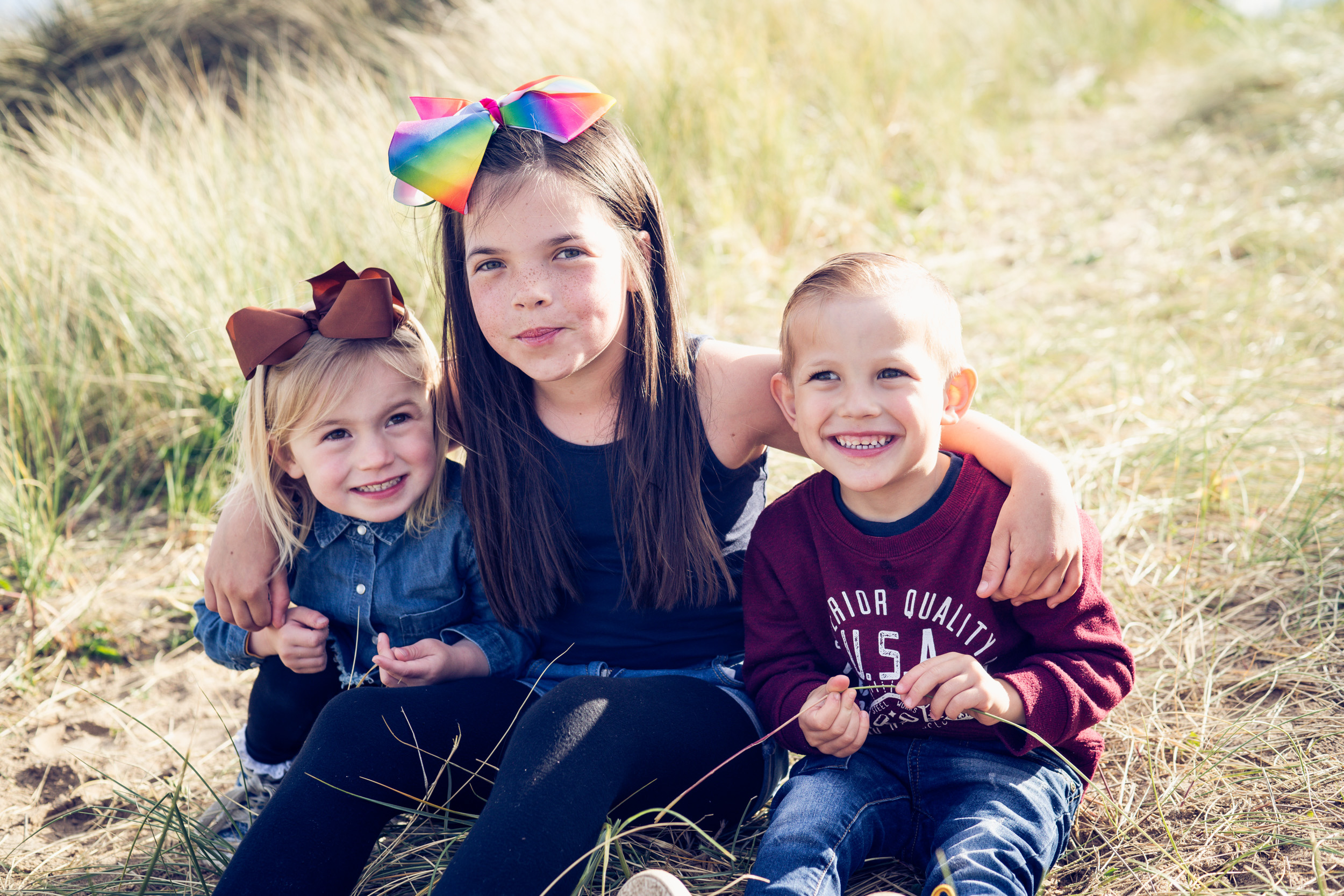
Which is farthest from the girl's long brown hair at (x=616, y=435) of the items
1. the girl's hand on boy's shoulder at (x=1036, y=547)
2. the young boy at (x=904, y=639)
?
the girl's hand on boy's shoulder at (x=1036, y=547)

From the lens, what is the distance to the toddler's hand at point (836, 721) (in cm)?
162

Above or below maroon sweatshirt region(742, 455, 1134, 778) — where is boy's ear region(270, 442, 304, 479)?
above

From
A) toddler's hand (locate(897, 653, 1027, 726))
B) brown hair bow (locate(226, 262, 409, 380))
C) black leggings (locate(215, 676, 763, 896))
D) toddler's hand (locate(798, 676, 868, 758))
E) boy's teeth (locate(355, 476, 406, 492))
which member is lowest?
black leggings (locate(215, 676, 763, 896))

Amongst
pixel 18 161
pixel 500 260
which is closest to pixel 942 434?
pixel 500 260

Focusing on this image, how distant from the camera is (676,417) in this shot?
6.47ft

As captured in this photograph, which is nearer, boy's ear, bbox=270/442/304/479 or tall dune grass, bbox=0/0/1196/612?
boy's ear, bbox=270/442/304/479

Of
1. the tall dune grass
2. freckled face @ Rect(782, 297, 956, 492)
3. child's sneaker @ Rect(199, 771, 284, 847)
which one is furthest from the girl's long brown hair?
the tall dune grass

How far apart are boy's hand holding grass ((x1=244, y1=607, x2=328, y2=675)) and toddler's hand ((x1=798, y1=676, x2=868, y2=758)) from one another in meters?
1.04

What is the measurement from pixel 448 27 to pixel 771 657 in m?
5.90

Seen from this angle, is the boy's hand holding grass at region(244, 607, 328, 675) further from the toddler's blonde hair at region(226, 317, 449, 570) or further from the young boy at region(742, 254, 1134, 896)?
the young boy at region(742, 254, 1134, 896)

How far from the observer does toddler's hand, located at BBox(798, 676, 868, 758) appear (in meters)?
1.62

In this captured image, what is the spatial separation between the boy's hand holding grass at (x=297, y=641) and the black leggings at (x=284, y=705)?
29 mm

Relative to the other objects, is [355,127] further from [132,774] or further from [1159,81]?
[1159,81]

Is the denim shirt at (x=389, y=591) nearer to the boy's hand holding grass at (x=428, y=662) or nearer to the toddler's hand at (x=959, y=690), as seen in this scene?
the boy's hand holding grass at (x=428, y=662)
